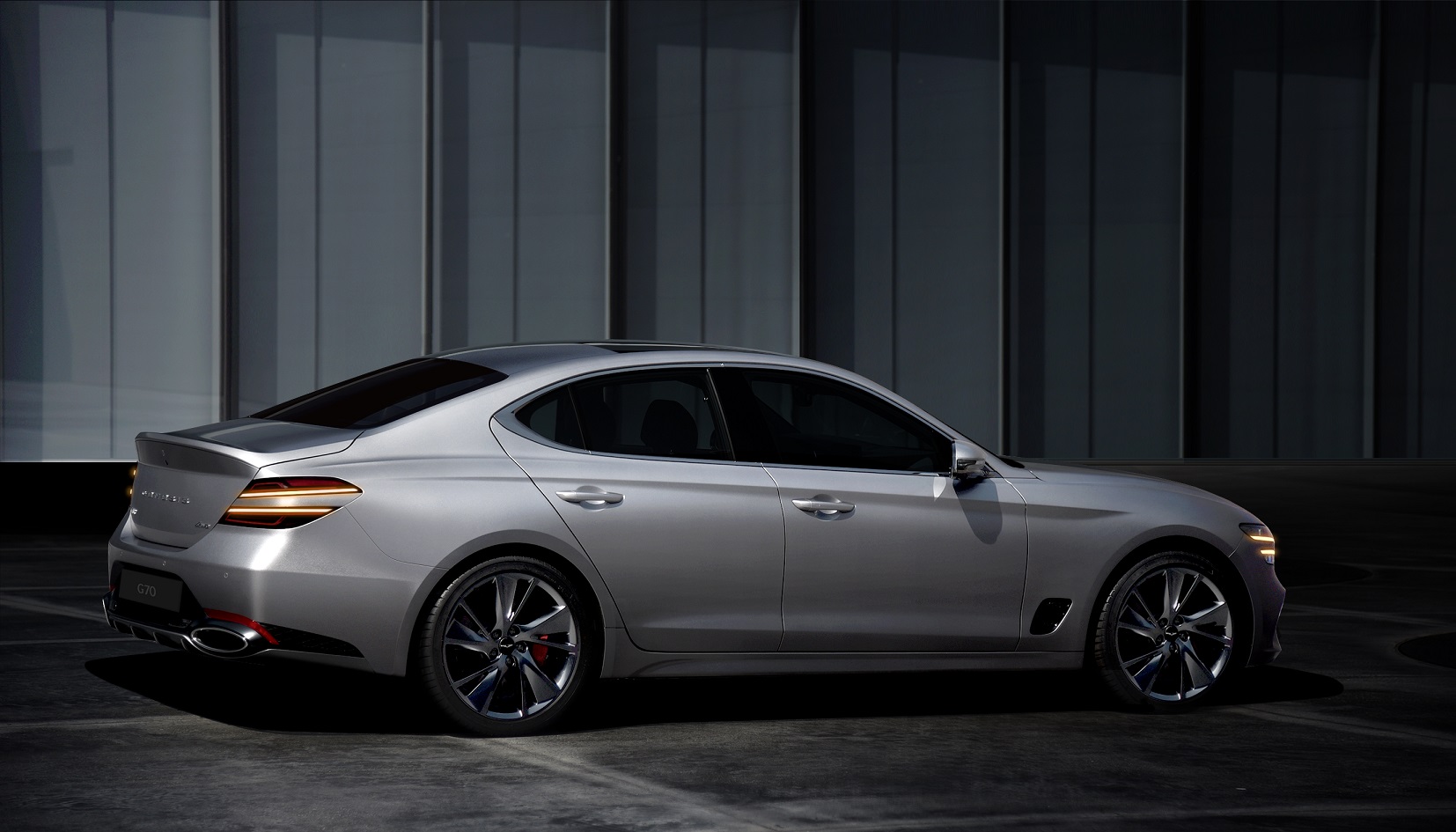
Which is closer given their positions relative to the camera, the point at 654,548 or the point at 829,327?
the point at 654,548

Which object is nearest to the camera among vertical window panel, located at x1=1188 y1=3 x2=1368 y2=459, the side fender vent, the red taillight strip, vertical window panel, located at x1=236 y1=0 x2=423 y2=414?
the red taillight strip

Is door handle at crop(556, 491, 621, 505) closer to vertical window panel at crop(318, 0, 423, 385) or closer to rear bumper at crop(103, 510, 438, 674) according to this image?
rear bumper at crop(103, 510, 438, 674)

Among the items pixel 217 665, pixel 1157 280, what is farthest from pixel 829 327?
pixel 217 665

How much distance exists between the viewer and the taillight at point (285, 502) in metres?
6.24

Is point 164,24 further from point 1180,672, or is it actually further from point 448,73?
point 1180,672

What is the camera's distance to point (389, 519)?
6.35 metres

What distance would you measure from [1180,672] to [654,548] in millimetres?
2363

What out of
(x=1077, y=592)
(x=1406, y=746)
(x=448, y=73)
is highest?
(x=448, y=73)

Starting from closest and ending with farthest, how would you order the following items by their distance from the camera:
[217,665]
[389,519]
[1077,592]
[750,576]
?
[389,519], [750,576], [1077,592], [217,665]

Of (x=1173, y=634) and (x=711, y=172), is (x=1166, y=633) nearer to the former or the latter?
(x=1173, y=634)

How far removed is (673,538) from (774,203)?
13360 mm

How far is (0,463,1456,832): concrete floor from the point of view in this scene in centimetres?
547

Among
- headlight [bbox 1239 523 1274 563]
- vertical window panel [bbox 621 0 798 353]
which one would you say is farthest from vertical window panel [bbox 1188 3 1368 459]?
headlight [bbox 1239 523 1274 563]

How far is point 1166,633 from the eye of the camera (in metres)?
7.50
